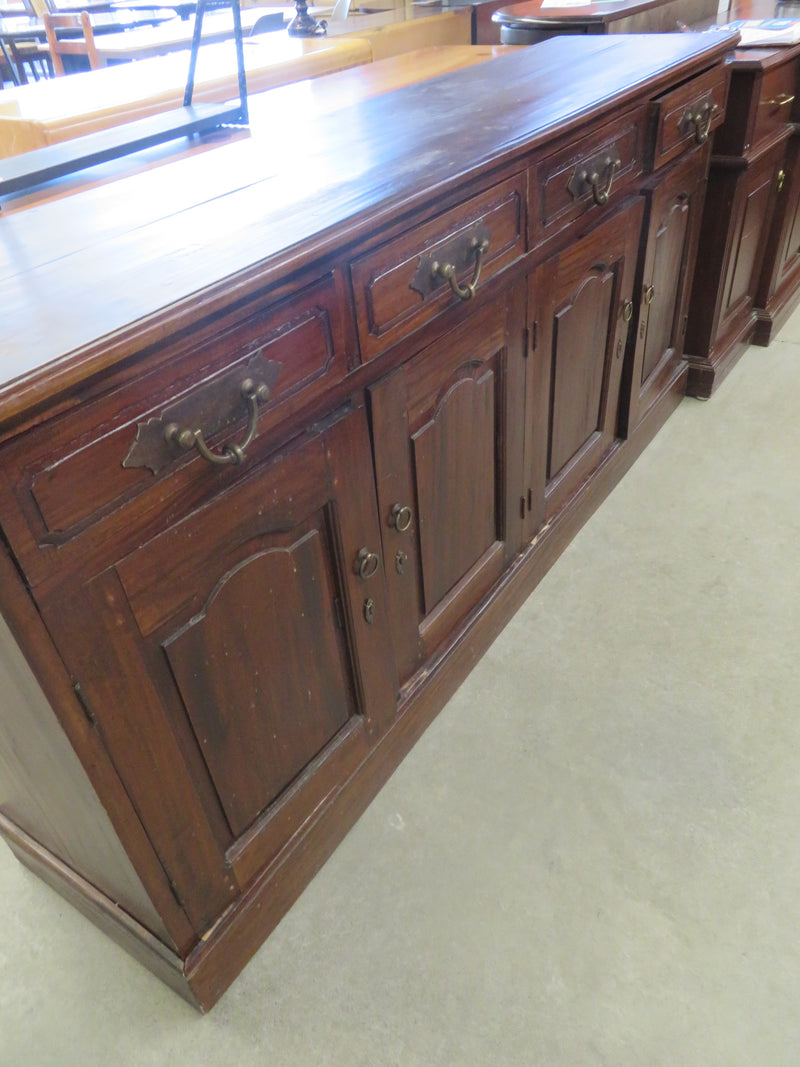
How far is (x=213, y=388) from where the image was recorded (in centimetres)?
71

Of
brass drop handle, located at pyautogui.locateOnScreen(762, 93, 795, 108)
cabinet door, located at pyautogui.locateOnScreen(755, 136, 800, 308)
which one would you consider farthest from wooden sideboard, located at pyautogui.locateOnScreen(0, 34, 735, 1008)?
cabinet door, located at pyautogui.locateOnScreen(755, 136, 800, 308)

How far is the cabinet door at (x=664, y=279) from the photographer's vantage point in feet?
5.25

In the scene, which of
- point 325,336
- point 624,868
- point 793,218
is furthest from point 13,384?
point 793,218

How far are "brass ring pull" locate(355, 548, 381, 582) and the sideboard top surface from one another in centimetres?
40

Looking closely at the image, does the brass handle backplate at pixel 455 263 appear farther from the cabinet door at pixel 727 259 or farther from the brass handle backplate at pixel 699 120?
the cabinet door at pixel 727 259

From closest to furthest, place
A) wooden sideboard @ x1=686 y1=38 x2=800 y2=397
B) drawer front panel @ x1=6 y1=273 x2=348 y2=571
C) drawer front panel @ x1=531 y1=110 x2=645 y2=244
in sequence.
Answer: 1. drawer front panel @ x1=6 y1=273 x2=348 y2=571
2. drawer front panel @ x1=531 y1=110 x2=645 y2=244
3. wooden sideboard @ x1=686 y1=38 x2=800 y2=397

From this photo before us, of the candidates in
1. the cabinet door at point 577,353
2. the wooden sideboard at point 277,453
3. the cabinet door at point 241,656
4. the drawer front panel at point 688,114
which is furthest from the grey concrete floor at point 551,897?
the drawer front panel at point 688,114

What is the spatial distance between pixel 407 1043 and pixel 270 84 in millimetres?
2105

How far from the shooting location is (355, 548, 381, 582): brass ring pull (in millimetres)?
1031

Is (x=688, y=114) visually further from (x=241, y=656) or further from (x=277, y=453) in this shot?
(x=241, y=656)

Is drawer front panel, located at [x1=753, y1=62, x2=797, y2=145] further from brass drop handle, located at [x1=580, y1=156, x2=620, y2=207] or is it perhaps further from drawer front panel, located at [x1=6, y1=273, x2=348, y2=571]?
drawer front panel, located at [x1=6, y1=273, x2=348, y2=571]

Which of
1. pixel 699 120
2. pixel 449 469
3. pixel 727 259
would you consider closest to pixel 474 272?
pixel 449 469

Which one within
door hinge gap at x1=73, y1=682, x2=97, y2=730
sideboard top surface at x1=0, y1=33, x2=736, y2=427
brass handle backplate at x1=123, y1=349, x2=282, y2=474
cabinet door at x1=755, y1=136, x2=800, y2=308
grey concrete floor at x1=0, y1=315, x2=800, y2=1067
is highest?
sideboard top surface at x1=0, y1=33, x2=736, y2=427

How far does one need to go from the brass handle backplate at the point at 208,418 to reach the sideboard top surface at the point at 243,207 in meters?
0.07
